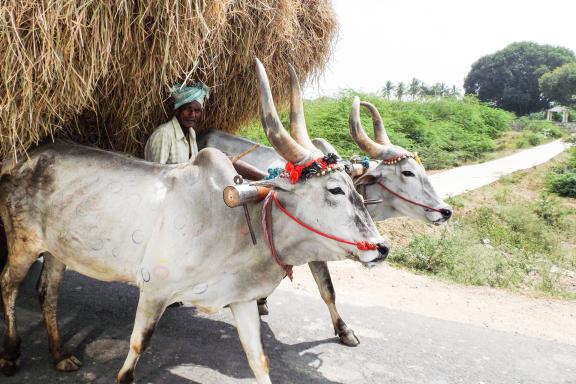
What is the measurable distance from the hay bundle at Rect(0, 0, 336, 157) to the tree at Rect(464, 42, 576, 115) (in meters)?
59.5

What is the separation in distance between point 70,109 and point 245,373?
209 centimetres

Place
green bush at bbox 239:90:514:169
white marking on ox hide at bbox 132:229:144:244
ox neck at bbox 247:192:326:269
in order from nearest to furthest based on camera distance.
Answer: ox neck at bbox 247:192:326:269, white marking on ox hide at bbox 132:229:144:244, green bush at bbox 239:90:514:169

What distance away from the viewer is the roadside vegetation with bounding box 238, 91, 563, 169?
15305 mm

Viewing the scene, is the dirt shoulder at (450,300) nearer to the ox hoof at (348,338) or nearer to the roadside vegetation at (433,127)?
the ox hoof at (348,338)

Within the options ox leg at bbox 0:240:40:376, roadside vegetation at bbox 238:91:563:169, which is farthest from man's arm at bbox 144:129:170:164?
roadside vegetation at bbox 238:91:563:169

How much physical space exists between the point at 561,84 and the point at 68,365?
5635 centimetres

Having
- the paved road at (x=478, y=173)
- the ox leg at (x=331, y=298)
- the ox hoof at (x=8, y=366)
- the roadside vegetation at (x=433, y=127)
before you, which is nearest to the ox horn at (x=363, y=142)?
the ox leg at (x=331, y=298)

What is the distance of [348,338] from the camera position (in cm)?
400

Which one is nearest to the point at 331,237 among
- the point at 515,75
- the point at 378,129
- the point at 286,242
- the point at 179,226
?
the point at 286,242

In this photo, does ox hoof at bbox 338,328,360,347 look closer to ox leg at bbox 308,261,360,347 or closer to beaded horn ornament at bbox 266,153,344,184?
ox leg at bbox 308,261,360,347

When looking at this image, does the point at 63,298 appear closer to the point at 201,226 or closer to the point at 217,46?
the point at 201,226

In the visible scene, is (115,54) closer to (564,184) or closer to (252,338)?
(252,338)

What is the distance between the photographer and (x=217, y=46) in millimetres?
3355

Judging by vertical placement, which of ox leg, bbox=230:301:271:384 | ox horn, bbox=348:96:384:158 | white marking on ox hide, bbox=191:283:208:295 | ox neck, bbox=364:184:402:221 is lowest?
ox leg, bbox=230:301:271:384
